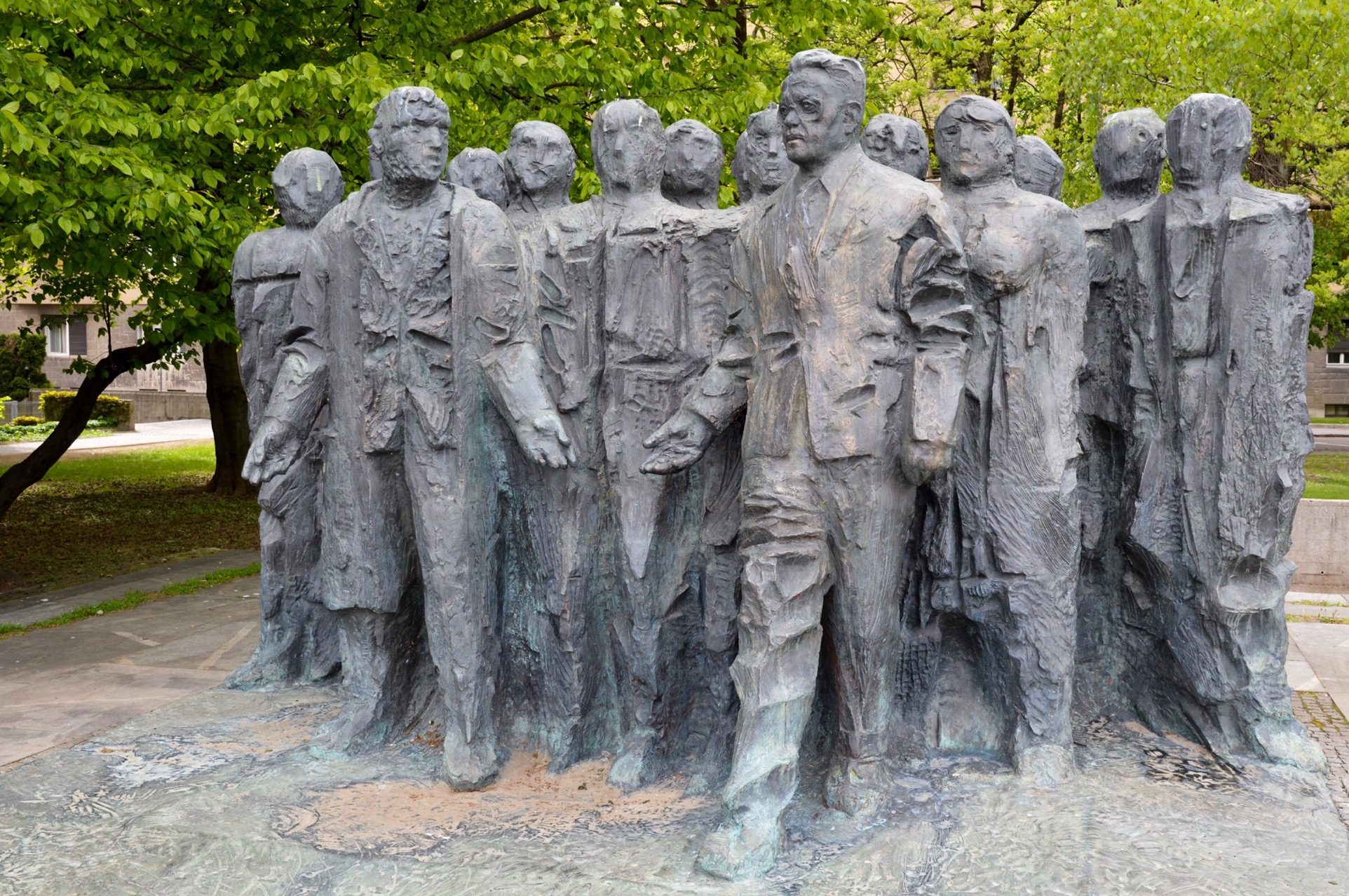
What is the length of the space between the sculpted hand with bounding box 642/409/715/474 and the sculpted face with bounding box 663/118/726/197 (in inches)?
54.0

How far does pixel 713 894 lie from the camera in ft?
12.3

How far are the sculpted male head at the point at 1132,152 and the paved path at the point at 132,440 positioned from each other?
17.7m

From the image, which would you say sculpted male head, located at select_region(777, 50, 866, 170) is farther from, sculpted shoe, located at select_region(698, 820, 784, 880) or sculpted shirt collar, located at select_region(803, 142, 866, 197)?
sculpted shoe, located at select_region(698, 820, 784, 880)

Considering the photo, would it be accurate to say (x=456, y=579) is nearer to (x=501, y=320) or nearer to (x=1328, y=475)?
(x=501, y=320)

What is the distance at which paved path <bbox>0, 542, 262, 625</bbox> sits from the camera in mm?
8945

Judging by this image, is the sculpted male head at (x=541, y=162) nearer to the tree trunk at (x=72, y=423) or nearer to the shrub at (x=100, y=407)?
the tree trunk at (x=72, y=423)

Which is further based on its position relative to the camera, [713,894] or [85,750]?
[85,750]

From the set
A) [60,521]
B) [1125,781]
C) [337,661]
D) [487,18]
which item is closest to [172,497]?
[60,521]

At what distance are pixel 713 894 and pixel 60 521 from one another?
12.3m

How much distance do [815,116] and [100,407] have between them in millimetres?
26463

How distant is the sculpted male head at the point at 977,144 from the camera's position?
15.8ft

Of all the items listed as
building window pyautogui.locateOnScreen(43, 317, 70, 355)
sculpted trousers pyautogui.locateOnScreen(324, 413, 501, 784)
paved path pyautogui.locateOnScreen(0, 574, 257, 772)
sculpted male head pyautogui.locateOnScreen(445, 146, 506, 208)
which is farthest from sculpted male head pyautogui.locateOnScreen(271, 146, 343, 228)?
building window pyautogui.locateOnScreen(43, 317, 70, 355)

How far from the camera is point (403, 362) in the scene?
191 inches

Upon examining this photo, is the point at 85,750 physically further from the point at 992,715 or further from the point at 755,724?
the point at 992,715
